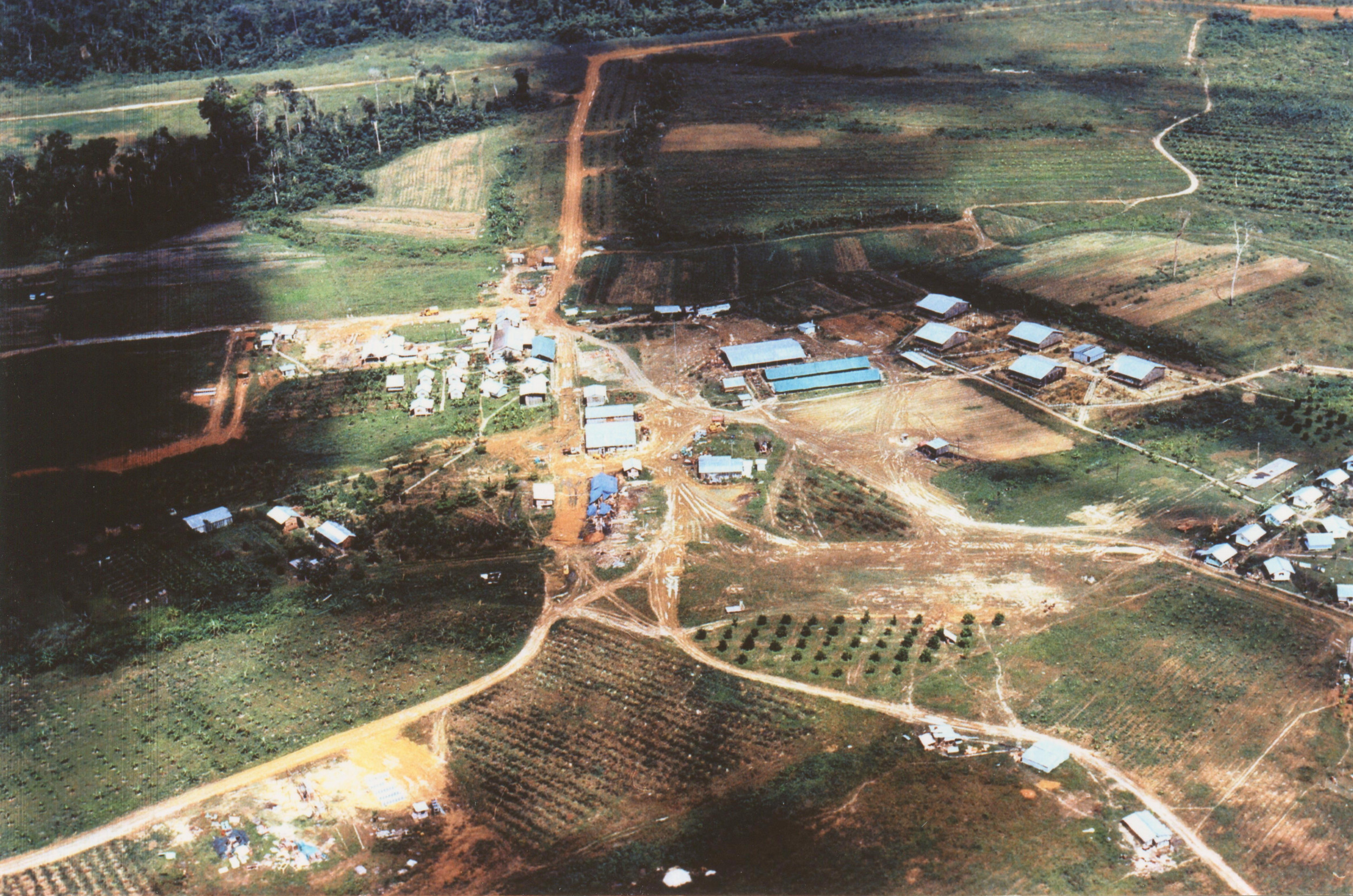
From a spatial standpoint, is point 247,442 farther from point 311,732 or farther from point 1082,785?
point 1082,785

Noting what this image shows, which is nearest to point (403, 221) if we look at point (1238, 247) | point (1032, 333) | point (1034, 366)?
point (1032, 333)

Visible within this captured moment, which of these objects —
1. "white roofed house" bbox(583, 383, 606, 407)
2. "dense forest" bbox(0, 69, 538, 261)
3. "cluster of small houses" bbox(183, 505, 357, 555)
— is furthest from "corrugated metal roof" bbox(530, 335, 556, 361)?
"cluster of small houses" bbox(183, 505, 357, 555)

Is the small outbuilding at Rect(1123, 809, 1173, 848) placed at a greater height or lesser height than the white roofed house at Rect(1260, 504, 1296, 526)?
lesser

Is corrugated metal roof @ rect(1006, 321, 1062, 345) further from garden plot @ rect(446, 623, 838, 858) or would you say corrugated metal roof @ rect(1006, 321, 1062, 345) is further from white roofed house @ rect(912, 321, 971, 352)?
garden plot @ rect(446, 623, 838, 858)

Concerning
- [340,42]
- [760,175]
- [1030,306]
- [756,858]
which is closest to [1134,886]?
[756,858]

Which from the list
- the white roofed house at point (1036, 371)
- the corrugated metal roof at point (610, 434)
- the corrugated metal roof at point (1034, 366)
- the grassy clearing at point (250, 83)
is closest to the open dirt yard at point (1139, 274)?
the corrugated metal roof at point (1034, 366)

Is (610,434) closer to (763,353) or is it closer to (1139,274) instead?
(763,353)
